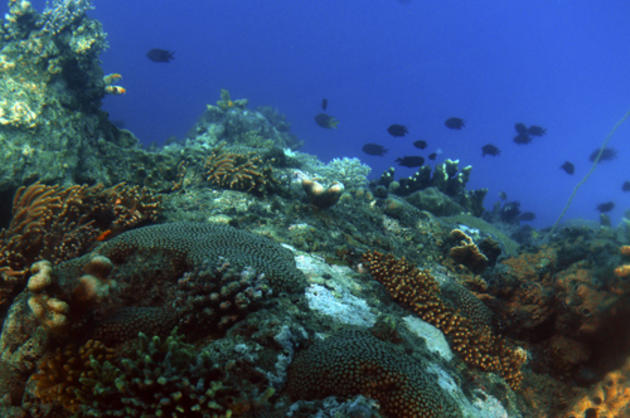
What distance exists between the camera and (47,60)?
26.2ft

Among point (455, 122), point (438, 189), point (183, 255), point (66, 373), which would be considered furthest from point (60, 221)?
point (455, 122)

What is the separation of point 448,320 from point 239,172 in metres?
5.14

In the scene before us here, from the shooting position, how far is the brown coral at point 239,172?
296 inches

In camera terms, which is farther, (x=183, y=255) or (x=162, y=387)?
(x=183, y=255)

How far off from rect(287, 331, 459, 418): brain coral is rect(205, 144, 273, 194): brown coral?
4754 millimetres

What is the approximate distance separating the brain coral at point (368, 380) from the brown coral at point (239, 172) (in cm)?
475

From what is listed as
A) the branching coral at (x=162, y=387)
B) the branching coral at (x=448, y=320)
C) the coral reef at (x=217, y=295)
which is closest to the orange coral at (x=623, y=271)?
the branching coral at (x=448, y=320)

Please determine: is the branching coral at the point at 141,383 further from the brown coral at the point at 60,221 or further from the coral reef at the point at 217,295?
the brown coral at the point at 60,221

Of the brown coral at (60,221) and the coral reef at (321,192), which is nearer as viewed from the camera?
the brown coral at (60,221)

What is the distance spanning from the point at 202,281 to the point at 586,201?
17482cm

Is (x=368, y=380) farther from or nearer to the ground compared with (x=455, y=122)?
nearer to the ground

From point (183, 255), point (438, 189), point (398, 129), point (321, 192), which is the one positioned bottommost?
point (183, 255)

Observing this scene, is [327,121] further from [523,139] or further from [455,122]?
[523,139]

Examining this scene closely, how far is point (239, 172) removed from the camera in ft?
25.1
